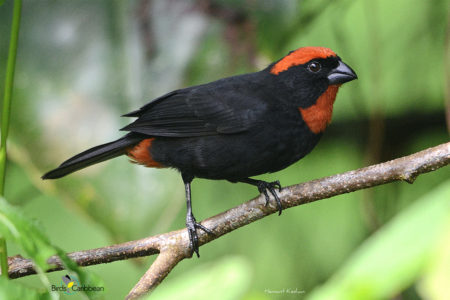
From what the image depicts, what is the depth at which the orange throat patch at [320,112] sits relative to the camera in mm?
1652

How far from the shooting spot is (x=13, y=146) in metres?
2.12

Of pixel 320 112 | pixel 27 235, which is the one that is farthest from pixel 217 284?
pixel 320 112

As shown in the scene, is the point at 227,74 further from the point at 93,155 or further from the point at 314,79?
the point at 93,155

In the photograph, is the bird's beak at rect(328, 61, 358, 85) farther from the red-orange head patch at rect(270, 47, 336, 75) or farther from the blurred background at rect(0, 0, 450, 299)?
the blurred background at rect(0, 0, 450, 299)

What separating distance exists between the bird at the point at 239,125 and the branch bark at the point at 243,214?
169 mm

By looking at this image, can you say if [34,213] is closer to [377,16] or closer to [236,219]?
[236,219]

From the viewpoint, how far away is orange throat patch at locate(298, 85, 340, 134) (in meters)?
1.65

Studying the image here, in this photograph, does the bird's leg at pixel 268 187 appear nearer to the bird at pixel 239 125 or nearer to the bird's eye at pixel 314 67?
the bird at pixel 239 125

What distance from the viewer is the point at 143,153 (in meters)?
1.81

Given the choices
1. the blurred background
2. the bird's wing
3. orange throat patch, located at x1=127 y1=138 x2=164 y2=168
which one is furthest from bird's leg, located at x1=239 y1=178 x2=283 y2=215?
the blurred background

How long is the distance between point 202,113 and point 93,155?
1.30ft

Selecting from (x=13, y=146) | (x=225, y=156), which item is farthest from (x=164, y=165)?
(x=13, y=146)

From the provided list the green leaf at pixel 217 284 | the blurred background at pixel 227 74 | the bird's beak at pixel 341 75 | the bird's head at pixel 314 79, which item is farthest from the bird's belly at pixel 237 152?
the green leaf at pixel 217 284

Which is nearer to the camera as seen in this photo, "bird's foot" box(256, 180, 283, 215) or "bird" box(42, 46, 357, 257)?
"bird's foot" box(256, 180, 283, 215)
